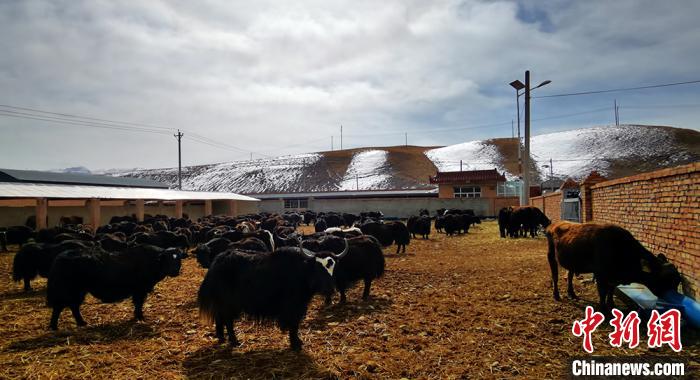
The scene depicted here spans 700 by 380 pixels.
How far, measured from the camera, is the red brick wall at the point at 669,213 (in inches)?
224

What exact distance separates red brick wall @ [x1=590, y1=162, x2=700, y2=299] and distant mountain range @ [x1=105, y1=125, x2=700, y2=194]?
234 ft

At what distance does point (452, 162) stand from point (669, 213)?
9584 cm

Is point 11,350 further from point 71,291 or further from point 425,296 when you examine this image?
point 425,296

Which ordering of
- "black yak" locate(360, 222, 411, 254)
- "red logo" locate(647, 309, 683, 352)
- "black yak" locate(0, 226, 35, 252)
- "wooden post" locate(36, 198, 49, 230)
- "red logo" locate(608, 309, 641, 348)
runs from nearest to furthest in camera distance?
"red logo" locate(647, 309, 683, 352), "red logo" locate(608, 309, 641, 348), "black yak" locate(360, 222, 411, 254), "black yak" locate(0, 226, 35, 252), "wooden post" locate(36, 198, 49, 230)

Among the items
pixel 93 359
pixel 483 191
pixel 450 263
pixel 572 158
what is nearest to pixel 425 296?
pixel 450 263

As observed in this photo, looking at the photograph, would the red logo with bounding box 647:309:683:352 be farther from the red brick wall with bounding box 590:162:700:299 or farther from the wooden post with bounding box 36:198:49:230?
the wooden post with bounding box 36:198:49:230

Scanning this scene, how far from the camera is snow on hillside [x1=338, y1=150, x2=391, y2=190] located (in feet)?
285

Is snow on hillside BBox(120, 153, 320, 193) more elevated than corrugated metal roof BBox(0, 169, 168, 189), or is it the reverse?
snow on hillside BBox(120, 153, 320, 193)

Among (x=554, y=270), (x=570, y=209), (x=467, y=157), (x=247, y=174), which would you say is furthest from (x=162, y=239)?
(x=247, y=174)

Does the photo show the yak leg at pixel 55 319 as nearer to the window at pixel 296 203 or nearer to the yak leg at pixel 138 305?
the yak leg at pixel 138 305

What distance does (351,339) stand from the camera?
19.1 ft

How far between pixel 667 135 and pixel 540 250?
4158 inches

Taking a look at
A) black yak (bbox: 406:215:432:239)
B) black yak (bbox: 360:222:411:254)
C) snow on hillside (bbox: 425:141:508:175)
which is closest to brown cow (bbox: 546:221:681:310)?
black yak (bbox: 360:222:411:254)

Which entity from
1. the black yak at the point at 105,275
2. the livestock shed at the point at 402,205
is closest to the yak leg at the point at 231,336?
the black yak at the point at 105,275
